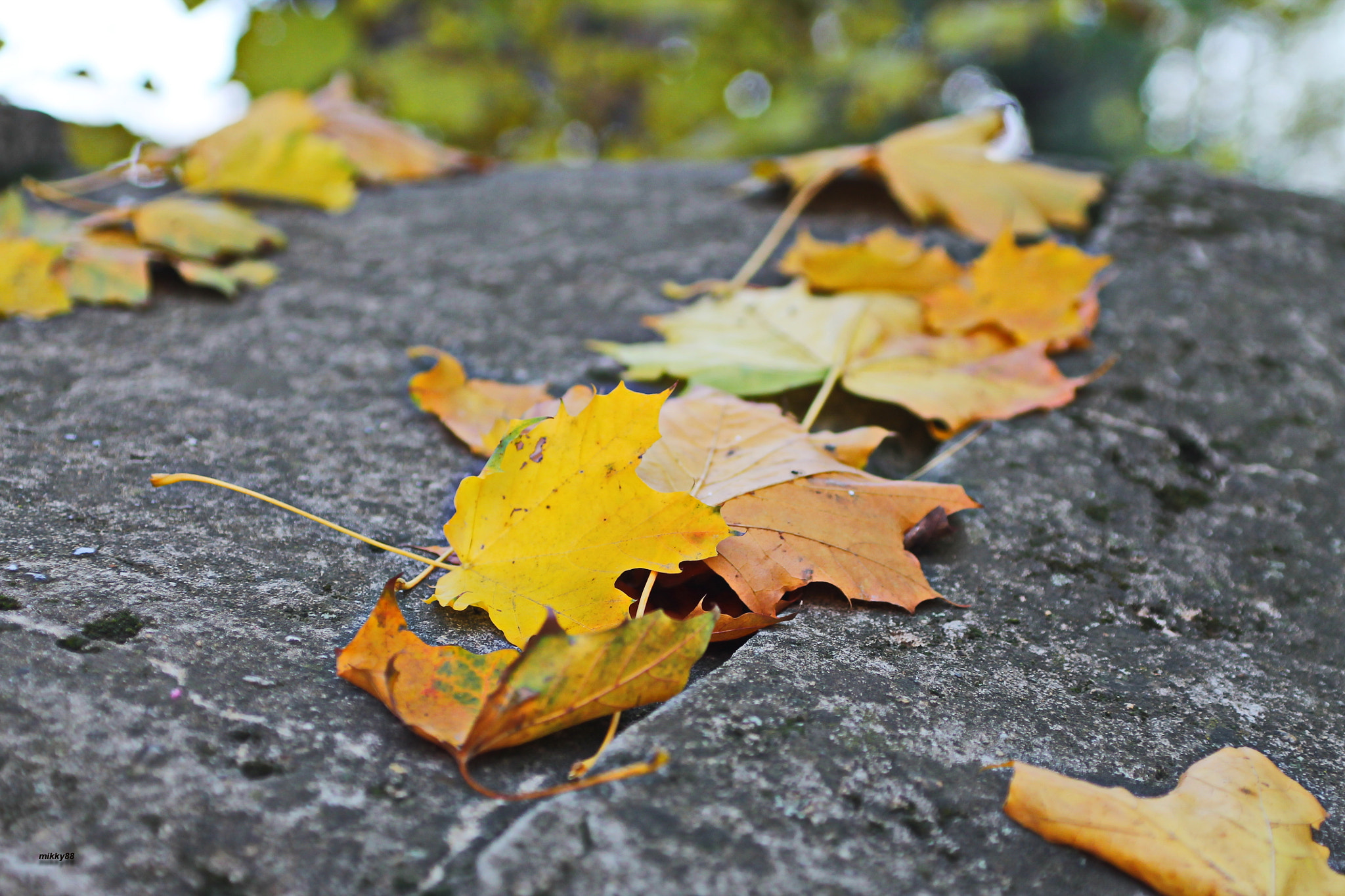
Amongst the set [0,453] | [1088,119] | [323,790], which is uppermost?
[0,453]

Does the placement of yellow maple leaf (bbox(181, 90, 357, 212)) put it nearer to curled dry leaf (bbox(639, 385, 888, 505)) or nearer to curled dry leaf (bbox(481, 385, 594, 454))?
curled dry leaf (bbox(481, 385, 594, 454))

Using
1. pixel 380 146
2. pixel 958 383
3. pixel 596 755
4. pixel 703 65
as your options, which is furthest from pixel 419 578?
pixel 703 65

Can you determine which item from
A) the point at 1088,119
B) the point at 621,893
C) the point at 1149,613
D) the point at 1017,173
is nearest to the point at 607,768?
the point at 621,893

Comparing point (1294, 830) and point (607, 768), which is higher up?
point (607, 768)

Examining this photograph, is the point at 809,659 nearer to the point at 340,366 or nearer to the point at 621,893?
the point at 621,893

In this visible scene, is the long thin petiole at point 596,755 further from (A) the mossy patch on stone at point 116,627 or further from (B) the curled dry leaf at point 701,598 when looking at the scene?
(A) the mossy patch on stone at point 116,627

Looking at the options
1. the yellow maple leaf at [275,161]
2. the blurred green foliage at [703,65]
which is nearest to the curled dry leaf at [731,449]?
the yellow maple leaf at [275,161]

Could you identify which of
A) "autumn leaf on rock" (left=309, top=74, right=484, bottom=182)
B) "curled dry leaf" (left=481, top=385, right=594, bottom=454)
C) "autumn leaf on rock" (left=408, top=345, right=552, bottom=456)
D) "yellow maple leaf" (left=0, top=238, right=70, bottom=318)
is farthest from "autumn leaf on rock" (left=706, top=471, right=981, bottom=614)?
"autumn leaf on rock" (left=309, top=74, right=484, bottom=182)
